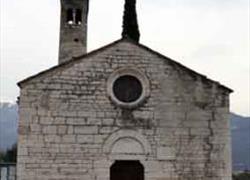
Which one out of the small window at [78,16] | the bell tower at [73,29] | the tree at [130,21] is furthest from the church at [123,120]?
the tree at [130,21]

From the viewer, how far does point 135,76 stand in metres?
17.6

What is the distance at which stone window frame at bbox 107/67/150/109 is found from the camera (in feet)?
56.5

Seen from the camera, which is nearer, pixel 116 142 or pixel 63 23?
pixel 116 142

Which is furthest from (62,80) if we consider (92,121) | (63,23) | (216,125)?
(63,23)

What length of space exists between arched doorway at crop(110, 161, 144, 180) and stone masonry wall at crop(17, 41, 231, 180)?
0.27 metres

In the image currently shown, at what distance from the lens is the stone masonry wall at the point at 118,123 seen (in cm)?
1669

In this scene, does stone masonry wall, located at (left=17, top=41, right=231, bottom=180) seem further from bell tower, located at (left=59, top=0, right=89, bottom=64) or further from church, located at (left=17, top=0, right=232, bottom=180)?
bell tower, located at (left=59, top=0, right=89, bottom=64)

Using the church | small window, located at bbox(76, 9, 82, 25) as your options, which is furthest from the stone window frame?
small window, located at bbox(76, 9, 82, 25)

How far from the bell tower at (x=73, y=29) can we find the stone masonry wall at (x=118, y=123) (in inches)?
281

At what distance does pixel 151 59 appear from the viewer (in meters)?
17.7

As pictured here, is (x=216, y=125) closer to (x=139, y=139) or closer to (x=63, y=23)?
(x=139, y=139)

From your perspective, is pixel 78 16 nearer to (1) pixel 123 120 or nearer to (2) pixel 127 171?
(1) pixel 123 120

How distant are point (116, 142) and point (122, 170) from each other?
97cm

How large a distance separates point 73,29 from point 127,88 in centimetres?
797
